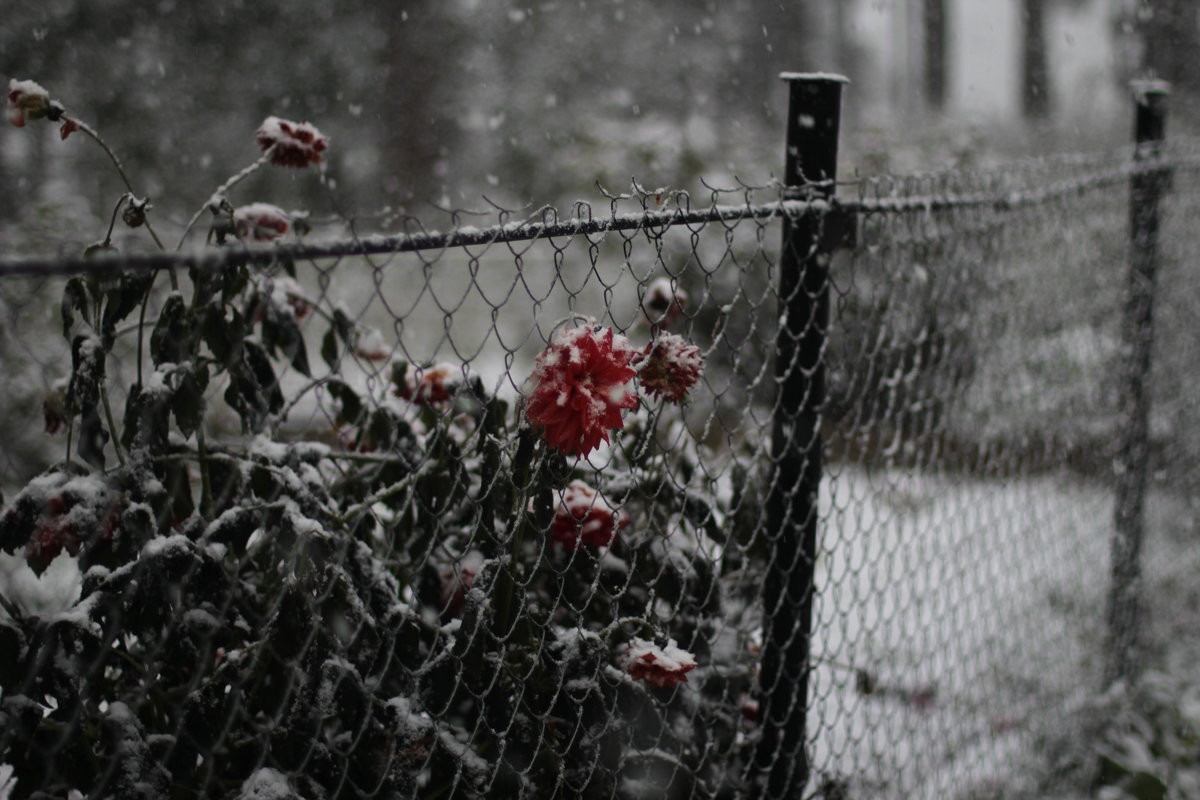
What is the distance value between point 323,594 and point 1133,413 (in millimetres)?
2283

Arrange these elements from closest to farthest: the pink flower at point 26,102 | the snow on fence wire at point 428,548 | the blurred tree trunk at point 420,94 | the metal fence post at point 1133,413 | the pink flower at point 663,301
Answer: the snow on fence wire at point 428,548 → the pink flower at point 26,102 → the pink flower at point 663,301 → the metal fence post at point 1133,413 → the blurred tree trunk at point 420,94

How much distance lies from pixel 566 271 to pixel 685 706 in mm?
5576

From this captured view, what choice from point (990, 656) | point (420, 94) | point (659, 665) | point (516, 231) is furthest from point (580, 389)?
point (420, 94)

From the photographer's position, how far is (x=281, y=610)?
105 cm

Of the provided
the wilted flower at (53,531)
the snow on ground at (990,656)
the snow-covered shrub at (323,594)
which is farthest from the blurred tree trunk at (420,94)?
the wilted flower at (53,531)

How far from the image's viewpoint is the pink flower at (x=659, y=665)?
120 centimetres

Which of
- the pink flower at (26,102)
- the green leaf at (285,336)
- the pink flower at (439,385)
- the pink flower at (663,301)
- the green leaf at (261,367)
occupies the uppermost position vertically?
the pink flower at (26,102)

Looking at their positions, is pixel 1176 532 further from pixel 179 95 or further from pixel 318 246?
pixel 179 95

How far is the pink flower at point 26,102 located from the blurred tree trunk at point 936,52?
53.0ft

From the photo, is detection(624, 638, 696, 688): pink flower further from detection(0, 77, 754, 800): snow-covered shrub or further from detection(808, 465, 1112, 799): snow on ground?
detection(808, 465, 1112, 799): snow on ground

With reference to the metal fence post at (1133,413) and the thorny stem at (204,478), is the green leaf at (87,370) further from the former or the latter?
the metal fence post at (1133,413)

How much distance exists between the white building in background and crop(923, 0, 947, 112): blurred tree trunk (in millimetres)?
189

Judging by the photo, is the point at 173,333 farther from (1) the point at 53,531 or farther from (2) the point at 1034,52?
(2) the point at 1034,52

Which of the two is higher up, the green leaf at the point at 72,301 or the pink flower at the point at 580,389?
the green leaf at the point at 72,301
